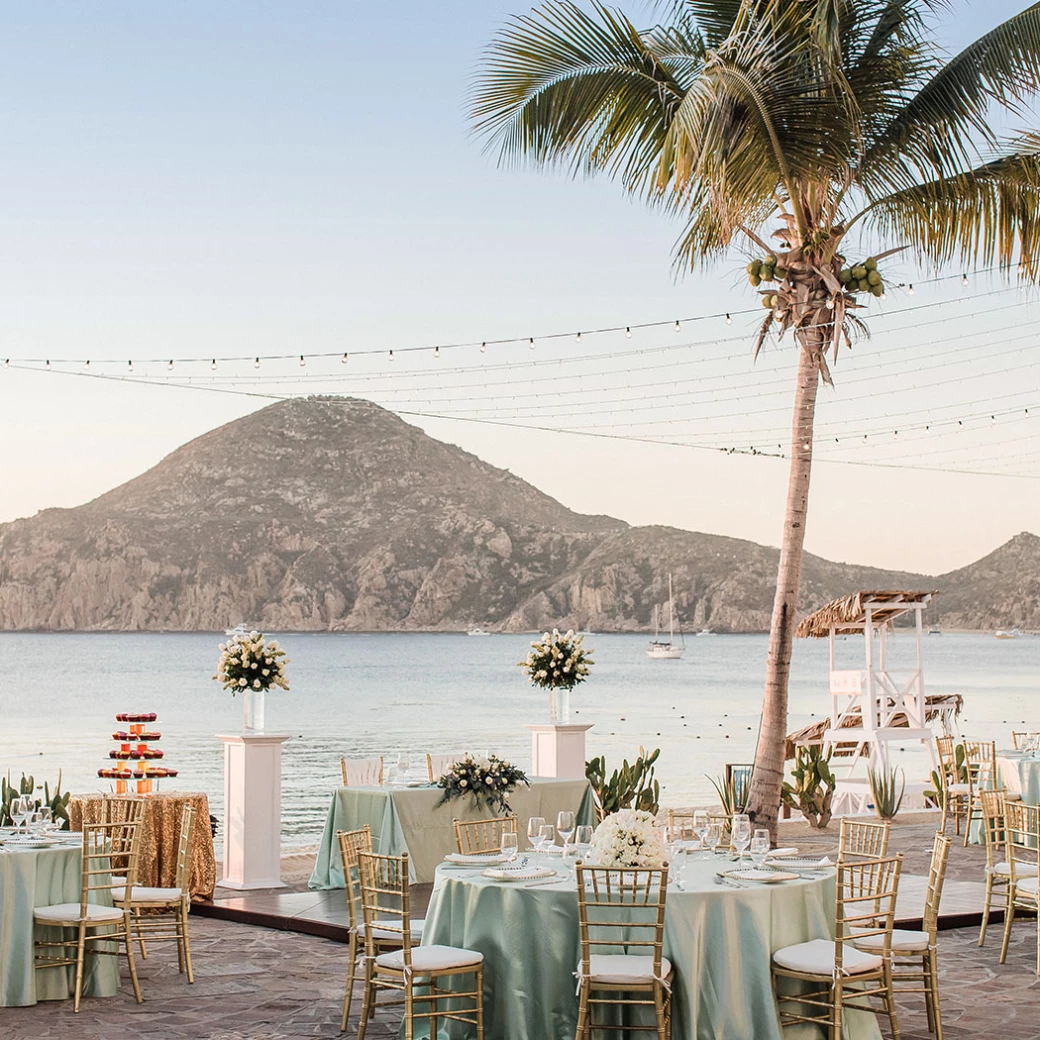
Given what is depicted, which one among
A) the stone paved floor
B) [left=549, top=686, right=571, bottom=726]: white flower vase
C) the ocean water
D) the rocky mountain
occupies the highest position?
the rocky mountain

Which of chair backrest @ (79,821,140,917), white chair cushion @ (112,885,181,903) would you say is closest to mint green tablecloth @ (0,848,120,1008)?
A: chair backrest @ (79,821,140,917)

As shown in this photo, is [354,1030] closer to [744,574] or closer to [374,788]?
[374,788]

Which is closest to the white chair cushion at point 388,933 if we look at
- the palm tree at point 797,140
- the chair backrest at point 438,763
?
the chair backrest at point 438,763

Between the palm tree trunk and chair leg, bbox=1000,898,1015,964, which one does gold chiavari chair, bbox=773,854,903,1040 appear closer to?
chair leg, bbox=1000,898,1015,964

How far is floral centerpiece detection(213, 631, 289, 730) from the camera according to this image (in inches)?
435

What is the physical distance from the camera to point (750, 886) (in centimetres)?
618

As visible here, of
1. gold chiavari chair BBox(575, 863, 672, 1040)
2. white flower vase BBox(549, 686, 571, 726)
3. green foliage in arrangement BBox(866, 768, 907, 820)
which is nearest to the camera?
gold chiavari chair BBox(575, 863, 672, 1040)

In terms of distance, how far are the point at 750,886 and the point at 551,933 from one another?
2.91ft

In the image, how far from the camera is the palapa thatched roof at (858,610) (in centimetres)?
1841

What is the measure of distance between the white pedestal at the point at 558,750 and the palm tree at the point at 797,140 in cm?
197

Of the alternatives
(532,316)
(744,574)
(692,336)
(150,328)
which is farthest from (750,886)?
(744,574)

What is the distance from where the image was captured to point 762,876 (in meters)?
6.30

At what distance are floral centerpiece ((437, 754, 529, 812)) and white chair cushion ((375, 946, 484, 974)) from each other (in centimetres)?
370

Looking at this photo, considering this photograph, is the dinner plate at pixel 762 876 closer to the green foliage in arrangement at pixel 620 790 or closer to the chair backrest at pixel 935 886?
the chair backrest at pixel 935 886
